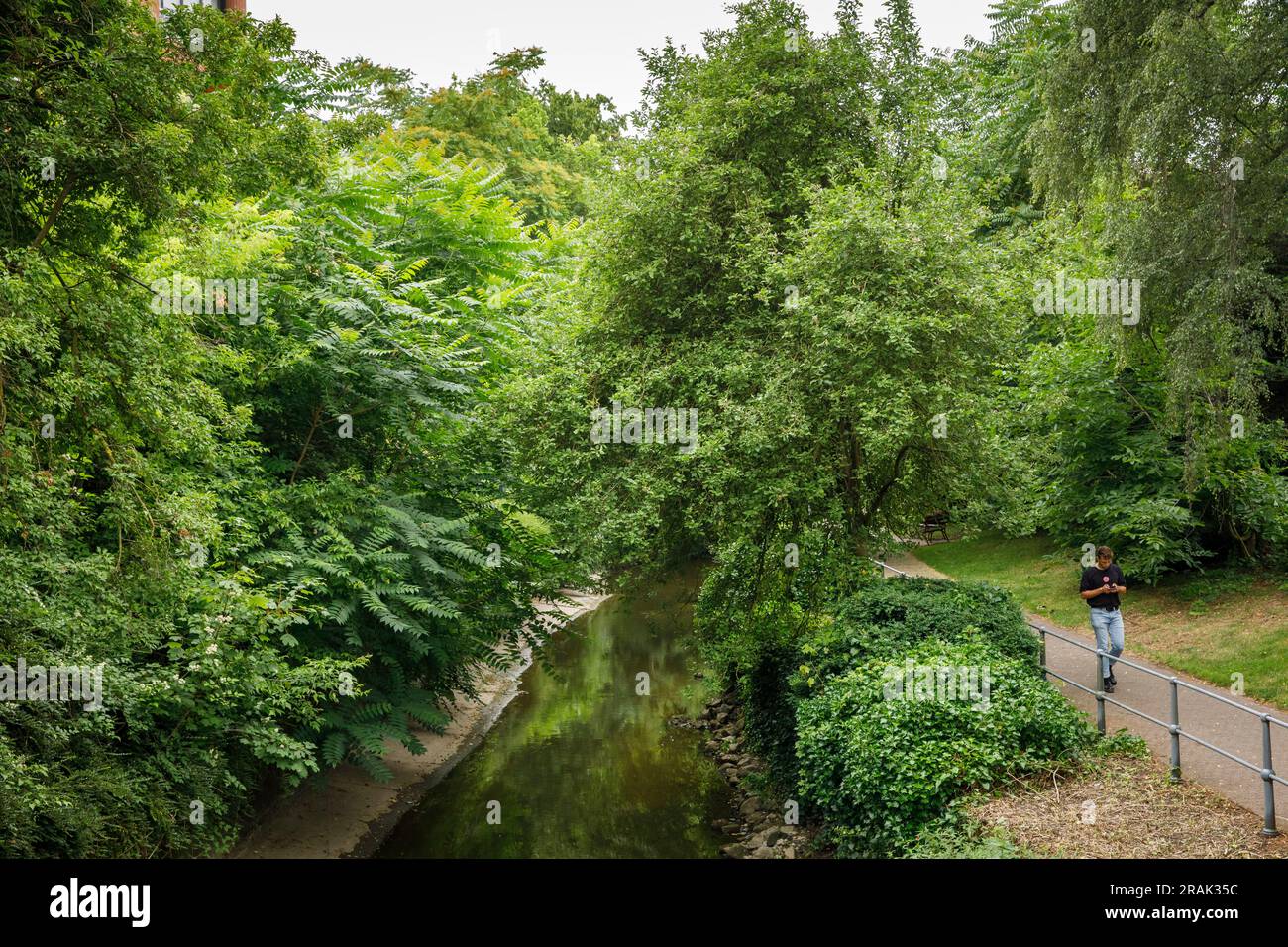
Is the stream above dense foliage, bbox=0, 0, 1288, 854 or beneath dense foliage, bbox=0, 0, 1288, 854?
beneath

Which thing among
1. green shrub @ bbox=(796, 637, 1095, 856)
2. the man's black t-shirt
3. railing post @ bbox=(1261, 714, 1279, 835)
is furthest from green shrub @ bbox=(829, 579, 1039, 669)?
railing post @ bbox=(1261, 714, 1279, 835)

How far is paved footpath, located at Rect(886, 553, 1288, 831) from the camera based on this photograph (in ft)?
31.7

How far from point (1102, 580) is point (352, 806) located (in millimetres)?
11711

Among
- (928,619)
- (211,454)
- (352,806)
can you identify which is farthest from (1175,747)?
(352,806)

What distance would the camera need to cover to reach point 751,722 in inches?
652

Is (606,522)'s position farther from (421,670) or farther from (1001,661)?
(1001,661)

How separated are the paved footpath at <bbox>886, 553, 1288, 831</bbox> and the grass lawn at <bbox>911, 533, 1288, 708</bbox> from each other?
436mm

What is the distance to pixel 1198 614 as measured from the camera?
1711cm

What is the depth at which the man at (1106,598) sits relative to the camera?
1316 cm

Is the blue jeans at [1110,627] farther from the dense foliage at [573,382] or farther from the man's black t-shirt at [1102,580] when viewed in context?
the dense foliage at [573,382]

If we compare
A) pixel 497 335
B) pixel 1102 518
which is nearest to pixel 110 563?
pixel 497 335

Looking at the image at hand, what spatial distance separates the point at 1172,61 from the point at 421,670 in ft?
44.0

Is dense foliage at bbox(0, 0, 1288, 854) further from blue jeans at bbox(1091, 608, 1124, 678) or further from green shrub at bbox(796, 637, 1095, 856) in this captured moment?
blue jeans at bbox(1091, 608, 1124, 678)
